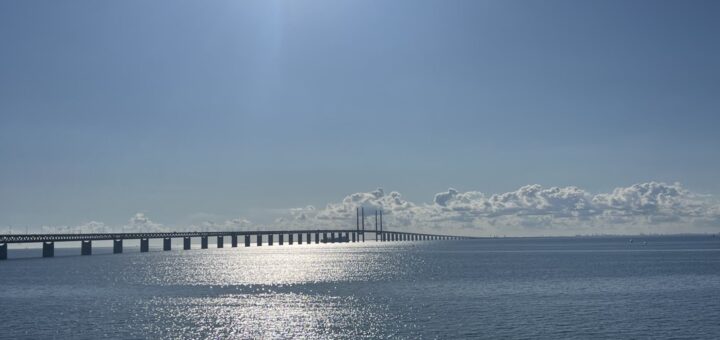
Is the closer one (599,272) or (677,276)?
(677,276)

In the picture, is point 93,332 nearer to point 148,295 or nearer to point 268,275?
point 148,295

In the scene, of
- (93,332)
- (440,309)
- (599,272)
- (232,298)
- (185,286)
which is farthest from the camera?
(599,272)

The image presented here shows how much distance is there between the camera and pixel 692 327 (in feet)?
164

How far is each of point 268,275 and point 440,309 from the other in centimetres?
5761

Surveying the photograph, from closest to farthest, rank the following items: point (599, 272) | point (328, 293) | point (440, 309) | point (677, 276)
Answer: point (440, 309), point (328, 293), point (677, 276), point (599, 272)

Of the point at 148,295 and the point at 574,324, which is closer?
the point at 574,324

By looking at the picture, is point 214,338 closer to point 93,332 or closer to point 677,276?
point 93,332

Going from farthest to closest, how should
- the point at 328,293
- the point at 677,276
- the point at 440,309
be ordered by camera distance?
the point at 677,276, the point at 328,293, the point at 440,309

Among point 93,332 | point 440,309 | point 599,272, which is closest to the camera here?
point 93,332

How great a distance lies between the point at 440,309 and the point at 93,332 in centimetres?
2833

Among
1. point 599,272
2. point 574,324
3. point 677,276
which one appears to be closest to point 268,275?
point 599,272

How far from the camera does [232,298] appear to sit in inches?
2943

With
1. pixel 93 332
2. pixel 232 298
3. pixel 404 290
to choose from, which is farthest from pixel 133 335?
pixel 404 290

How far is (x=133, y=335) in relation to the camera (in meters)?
49.8
